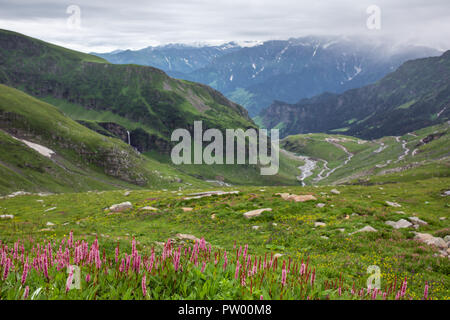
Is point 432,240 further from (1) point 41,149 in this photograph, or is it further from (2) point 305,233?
(1) point 41,149

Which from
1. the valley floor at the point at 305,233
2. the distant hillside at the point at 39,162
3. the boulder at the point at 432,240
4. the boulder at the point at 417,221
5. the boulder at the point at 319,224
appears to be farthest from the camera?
the distant hillside at the point at 39,162

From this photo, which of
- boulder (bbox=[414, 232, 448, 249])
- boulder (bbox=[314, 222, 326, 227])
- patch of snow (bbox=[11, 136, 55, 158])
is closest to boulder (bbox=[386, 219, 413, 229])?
boulder (bbox=[414, 232, 448, 249])

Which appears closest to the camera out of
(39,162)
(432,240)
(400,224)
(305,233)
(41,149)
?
(432,240)

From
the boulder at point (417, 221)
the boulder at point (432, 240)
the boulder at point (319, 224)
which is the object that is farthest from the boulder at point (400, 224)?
the boulder at point (319, 224)

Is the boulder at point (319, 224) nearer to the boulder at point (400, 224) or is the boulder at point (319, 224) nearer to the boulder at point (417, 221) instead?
the boulder at point (400, 224)

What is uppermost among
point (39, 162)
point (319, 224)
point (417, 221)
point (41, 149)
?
point (417, 221)

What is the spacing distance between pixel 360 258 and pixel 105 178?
199703 mm

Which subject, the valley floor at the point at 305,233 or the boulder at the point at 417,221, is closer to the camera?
the valley floor at the point at 305,233

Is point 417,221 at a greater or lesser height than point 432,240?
lesser

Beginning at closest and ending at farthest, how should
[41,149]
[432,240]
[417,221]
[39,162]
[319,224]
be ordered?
[432,240] < [417,221] < [319,224] < [39,162] < [41,149]

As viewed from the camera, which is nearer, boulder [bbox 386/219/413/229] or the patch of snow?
boulder [bbox 386/219/413/229]

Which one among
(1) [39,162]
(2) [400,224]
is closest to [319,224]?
(2) [400,224]

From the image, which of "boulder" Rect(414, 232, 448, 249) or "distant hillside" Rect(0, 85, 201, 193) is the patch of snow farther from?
"boulder" Rect(414, 232, 448, 249)

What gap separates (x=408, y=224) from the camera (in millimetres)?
20203
